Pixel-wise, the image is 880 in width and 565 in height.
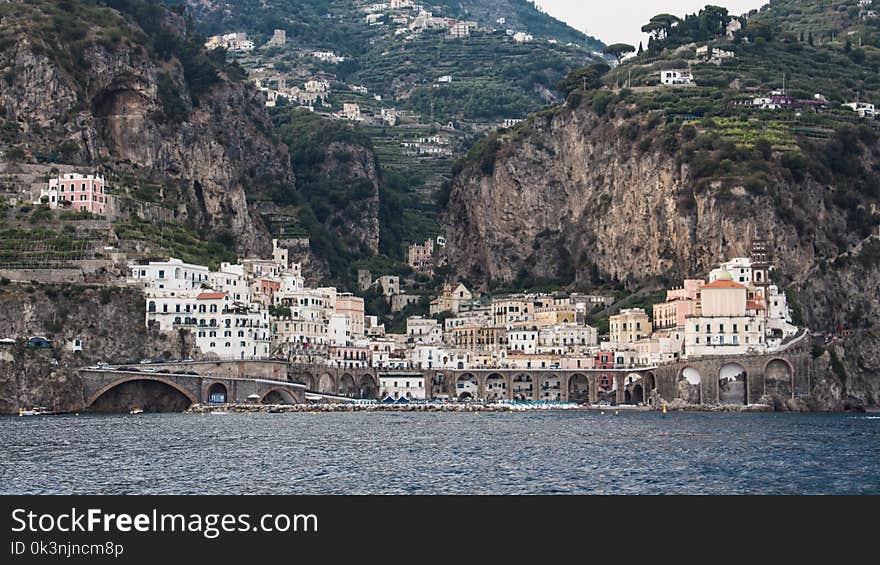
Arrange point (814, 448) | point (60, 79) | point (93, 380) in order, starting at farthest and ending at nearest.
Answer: point (60, 79)
point (93, 380)
point (814, 448)

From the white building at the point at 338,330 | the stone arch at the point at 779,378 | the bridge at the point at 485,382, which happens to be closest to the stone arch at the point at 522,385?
the bridge at the point at 485,382

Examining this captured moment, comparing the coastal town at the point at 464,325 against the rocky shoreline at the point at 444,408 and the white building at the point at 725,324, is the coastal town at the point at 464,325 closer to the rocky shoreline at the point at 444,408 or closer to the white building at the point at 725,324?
the white building at the point at 725,324

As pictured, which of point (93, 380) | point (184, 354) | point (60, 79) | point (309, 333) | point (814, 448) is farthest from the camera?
point (60, 79)

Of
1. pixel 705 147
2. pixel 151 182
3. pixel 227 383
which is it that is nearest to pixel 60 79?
pixel 151 182

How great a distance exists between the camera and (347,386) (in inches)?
6722

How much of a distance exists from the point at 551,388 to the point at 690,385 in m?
22.0

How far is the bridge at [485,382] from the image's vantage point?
14950cm

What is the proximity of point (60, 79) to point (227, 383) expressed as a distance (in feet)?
162

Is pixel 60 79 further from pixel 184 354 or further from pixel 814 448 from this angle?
pixel 814 448

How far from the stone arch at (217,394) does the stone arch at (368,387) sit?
20777 millimetres

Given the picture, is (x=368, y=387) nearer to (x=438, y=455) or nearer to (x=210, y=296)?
(x=210, y=296)

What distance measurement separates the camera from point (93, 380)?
5758 inches

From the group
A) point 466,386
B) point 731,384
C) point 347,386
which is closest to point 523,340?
point 466,386

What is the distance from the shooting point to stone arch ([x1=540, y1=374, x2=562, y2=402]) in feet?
566
